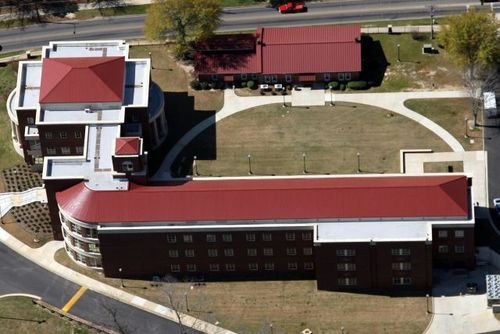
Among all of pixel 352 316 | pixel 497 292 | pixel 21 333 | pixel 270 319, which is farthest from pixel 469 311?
pixel 21 333

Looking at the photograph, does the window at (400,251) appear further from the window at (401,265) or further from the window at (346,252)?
the window at (346,252)

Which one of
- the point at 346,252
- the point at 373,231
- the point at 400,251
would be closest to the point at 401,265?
the point at 400,251

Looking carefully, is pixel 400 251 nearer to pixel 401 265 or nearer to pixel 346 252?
pixel 401 265

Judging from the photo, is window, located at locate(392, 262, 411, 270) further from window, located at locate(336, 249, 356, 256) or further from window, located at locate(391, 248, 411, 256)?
window, located at locate(336, 249, 356, 256)

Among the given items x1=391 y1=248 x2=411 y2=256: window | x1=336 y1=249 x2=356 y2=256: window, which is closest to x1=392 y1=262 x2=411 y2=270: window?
x1=391 y1=248 x2=411 y2=256: window

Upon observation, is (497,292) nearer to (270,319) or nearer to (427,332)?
(427,332)

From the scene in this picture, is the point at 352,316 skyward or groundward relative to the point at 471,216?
groundward

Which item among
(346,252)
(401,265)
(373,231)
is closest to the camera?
(373,231)

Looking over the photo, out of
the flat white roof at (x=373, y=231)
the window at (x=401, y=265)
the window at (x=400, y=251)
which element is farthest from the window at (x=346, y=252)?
the window at (x=401, y=265)
